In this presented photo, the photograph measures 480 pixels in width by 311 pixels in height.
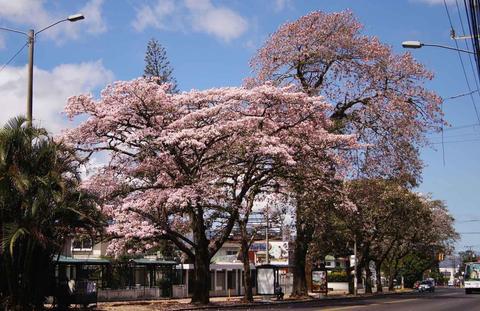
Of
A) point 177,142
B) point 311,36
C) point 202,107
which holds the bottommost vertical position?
point 177,142

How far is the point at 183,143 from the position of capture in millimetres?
28188

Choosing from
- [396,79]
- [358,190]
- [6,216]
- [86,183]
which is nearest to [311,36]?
[396,79]

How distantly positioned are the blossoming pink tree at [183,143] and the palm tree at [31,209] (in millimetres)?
5616

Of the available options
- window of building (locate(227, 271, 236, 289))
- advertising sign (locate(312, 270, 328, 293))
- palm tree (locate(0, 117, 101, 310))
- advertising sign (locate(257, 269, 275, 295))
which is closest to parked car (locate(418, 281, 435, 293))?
advertising sign (locate(312, 270, 328, 293))

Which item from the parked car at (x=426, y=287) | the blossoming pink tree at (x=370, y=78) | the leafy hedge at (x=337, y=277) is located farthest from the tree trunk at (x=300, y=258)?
the leafy hedge at (x=337, y=277)

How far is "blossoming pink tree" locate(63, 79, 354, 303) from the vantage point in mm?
28609

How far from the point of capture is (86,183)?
28.6 m

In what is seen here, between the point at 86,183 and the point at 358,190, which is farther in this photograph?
the point at 358,190

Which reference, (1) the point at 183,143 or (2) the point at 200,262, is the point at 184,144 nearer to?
(1) the point at 183,143

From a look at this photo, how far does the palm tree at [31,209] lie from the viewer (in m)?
20.5

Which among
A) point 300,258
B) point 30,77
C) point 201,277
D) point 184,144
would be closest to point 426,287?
point 300,258

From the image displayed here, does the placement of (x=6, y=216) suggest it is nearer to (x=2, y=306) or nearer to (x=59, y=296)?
(x=2, y=306)

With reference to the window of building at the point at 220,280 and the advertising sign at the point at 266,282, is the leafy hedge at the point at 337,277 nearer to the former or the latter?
the window of building at the point at 220,280

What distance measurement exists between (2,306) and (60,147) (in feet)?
18.9
